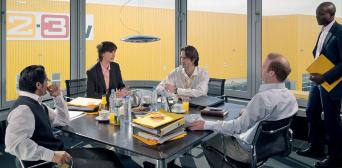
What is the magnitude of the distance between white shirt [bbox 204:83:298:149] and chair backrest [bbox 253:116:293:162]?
0.06 metres

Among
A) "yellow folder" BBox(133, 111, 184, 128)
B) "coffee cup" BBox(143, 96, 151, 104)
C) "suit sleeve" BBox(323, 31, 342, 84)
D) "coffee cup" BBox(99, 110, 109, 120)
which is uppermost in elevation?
"suit sleeve" BBox(323, 31, 342, 84)

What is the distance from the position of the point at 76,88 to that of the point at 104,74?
1.25 feet

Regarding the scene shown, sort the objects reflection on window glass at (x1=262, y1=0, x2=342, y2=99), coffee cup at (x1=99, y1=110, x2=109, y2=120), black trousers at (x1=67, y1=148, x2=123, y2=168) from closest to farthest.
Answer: black trousers at (x1=67, y1=148, x2=123, y2=168)
coffee cup at (x1=99, y1=110, x2=109, y2=120)
reflection on window glass at (x1=262, y1=0, x2=342, y2=99)

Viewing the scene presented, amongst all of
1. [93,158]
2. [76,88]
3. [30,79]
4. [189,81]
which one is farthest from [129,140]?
[76,88]

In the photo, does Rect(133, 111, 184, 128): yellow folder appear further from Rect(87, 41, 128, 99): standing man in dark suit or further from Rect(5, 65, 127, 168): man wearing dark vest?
Rect(87, 41, 128, 99): standing man in dark suit

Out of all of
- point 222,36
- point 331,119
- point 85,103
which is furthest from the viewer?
point 222,36

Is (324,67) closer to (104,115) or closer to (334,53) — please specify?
(334,53)

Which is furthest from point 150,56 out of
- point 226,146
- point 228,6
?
point 226,146

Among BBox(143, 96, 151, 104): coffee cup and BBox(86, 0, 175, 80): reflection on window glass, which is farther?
BBox(86, 0, 175, 80): reflection on window glass

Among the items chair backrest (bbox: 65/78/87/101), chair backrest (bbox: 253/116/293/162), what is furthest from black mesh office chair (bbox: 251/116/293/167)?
Result: chair backrest (bbox: 65/78/87/101)

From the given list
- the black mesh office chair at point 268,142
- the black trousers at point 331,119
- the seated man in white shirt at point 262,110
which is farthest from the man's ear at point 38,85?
the black trousers at point 331,119

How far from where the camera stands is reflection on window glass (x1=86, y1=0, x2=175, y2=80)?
16.7 feet

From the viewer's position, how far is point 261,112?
2.18m

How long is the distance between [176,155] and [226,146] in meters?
0.72
